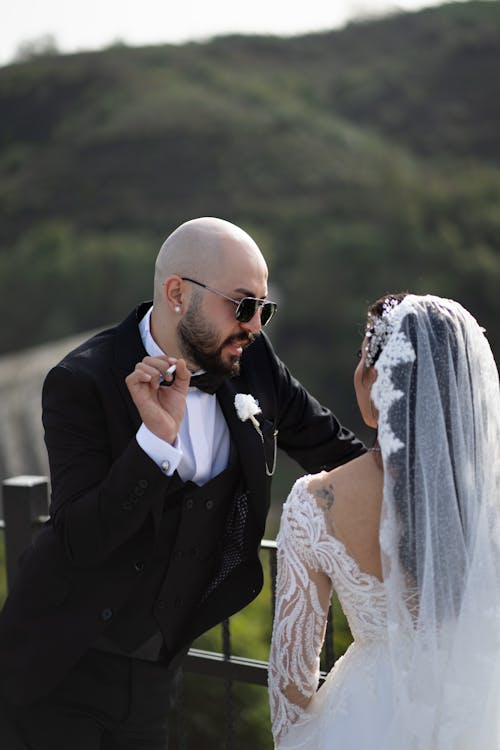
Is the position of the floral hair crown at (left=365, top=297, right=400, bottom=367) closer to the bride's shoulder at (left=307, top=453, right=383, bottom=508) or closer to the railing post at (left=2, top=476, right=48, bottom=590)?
the bride's shoulder at (left=307, top=453, right=383, bottom=508)

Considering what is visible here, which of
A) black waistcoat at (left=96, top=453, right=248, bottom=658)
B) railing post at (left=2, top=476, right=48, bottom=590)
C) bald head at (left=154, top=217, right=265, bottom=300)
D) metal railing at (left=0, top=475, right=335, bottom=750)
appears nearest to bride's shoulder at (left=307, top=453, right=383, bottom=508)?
black waistcoat at (left=96, top=453, right=248, bottom=658)

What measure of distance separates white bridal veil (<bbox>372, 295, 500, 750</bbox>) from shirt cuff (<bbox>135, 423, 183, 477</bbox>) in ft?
1.52

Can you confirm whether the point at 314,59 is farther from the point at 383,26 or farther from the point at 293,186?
the point at 293,186

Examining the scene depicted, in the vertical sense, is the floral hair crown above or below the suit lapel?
above

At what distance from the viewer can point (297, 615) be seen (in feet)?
7.04

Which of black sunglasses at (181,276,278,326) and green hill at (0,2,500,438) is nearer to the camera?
black sunglasses at (181,276,278,326)

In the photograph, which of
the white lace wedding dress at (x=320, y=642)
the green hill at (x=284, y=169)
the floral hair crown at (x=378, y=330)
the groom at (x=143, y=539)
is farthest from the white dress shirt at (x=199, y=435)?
the green hill at (x=284, y=169)

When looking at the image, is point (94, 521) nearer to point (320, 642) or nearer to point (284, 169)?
point (320, 642)

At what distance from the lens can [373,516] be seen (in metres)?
2.06

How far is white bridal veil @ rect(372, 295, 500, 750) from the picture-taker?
2.02m

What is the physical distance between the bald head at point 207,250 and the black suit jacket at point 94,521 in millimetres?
204

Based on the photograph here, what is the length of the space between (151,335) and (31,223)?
130 feet

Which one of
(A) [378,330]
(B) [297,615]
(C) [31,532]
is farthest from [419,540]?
(C) [31,532]

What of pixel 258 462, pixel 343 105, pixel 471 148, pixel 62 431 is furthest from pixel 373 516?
pixel 343 105
